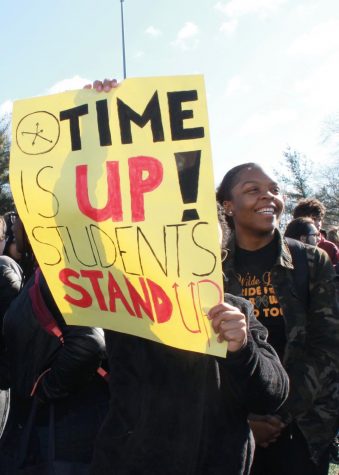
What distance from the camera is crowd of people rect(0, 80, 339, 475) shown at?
65.6 inches

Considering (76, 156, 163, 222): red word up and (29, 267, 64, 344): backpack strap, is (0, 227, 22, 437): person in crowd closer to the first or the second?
(29, 267, 64, 344): backpack strap

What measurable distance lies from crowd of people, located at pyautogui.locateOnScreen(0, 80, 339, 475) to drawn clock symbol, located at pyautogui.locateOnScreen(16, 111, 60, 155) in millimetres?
192

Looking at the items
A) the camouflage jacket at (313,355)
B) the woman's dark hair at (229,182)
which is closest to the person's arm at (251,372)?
the camouflage jacket at (313,355)

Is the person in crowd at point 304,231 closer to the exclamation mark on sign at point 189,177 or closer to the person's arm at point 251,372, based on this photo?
the person's arm at point 251,372

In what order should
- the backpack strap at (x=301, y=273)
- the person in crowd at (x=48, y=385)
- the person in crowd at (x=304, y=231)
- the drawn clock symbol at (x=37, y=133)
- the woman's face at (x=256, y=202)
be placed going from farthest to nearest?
the person in crowd at (x=304, y=231)
the woman's face at (x=256, y=202)
the backpack strap at (x=301, y=273)
the person in crowd at (x=48, y=385)
the drawn clock symbol at (x=37, y=133)

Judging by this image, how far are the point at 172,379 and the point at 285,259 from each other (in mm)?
1012

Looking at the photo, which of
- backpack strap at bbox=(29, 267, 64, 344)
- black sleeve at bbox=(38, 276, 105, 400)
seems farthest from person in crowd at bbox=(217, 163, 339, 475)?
backpack strap at bbox=(29, 267, 64, 344)

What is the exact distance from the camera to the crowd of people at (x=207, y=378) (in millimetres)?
1667

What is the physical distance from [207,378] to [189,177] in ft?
1.93

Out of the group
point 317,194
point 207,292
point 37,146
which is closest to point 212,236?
point 207,292

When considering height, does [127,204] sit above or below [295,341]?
above

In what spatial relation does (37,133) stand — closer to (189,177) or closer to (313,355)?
(189,177)

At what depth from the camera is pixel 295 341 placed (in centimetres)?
240

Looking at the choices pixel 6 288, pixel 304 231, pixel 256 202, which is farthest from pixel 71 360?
pixel 304 231
